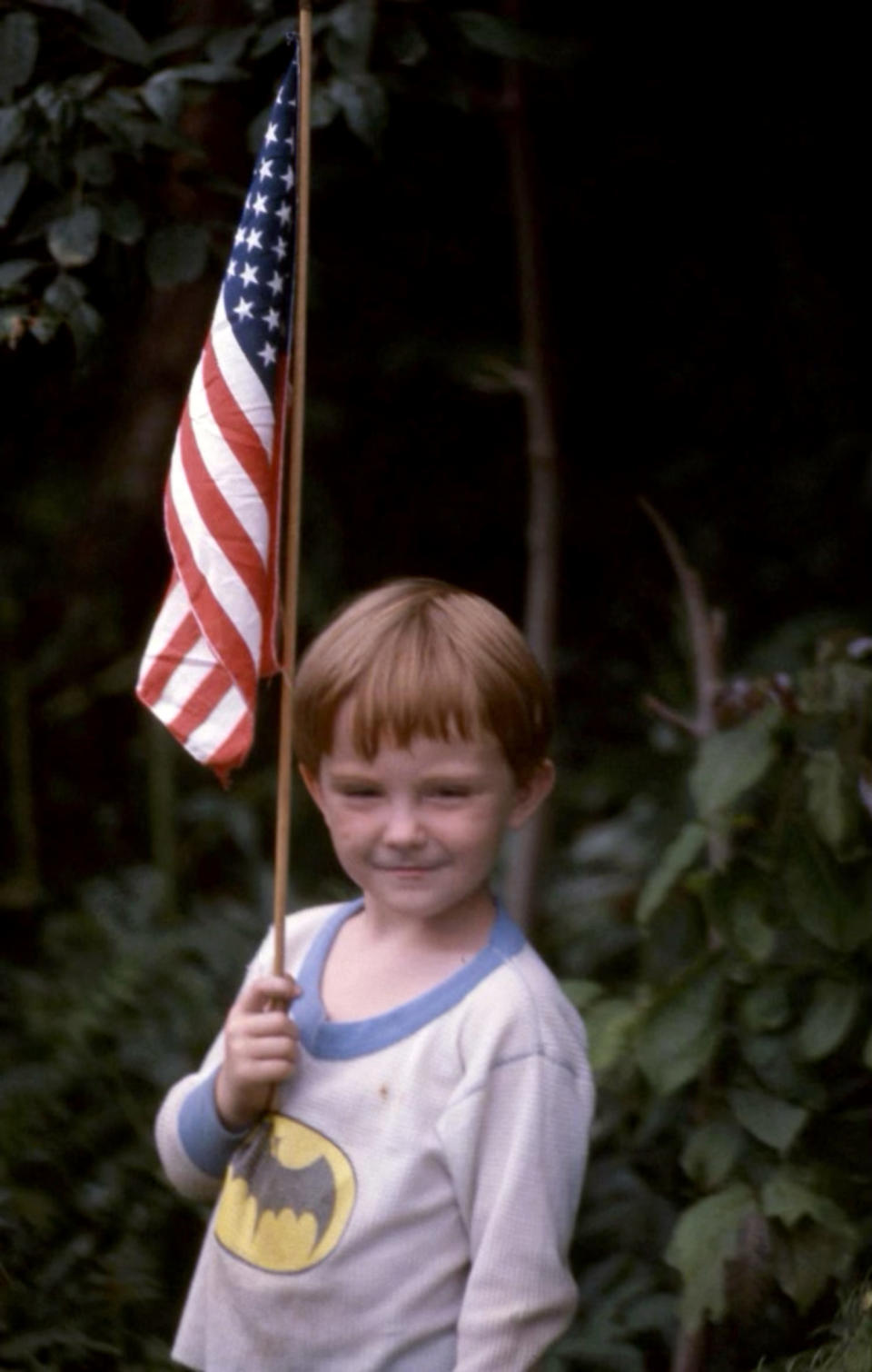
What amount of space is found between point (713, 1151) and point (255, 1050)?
1.06 metres

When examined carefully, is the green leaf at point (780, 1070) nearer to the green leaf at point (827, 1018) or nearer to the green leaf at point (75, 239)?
the green leaf at point (827, 1018)

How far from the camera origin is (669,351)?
18.8 ft

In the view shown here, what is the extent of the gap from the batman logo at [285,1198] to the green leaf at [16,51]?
168 centimetres

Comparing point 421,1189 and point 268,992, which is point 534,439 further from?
point 421,1189

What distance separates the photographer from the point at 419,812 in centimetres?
227

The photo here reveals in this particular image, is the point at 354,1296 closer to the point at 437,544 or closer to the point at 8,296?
the point at 8,296

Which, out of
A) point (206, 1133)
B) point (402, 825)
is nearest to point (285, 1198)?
point (206, 1133)

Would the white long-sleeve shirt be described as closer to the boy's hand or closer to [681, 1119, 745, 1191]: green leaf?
the boy's hand

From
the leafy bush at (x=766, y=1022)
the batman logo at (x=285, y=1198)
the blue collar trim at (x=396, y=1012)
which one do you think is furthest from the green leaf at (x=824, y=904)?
the batman logo at (x=285, y=1198)

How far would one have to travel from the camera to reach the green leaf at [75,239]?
3023 millimetres

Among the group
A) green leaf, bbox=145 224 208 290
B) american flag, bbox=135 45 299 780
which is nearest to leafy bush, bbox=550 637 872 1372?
american flag, bbox=135 45 299 780

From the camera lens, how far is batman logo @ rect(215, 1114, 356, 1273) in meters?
2.26

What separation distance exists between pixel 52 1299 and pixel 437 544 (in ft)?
10.8

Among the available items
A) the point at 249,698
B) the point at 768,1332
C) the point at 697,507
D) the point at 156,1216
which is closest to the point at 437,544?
the point at 697,507
